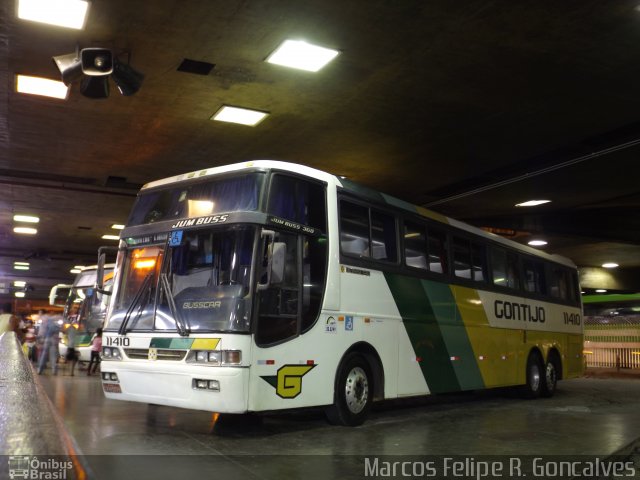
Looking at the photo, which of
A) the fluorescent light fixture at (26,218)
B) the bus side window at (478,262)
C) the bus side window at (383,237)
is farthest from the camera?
the fluorescent light fixture at (26,218)

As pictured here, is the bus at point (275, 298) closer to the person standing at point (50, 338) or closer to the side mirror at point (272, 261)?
the side mirror at point (272, 261)

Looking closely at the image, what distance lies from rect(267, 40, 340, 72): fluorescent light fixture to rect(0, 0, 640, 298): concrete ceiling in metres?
0.16

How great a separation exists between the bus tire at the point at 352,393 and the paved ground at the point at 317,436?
0.19m

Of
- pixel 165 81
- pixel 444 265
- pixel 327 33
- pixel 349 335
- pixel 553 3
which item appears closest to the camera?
pixel 553 3

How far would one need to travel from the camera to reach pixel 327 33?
7.77 metres

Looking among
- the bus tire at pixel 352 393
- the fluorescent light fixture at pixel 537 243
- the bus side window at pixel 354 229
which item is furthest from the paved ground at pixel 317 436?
the fluorescent light fixture at pixel 537 243

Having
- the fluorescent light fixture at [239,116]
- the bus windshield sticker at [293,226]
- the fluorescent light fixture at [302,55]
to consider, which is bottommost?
the bus windshield sticker at [293,226]

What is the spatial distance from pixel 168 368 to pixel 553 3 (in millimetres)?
6247

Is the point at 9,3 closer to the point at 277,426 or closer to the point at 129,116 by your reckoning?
the point at 129,116

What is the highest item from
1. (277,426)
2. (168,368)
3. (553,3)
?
(553,3)

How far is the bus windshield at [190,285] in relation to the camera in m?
6.99

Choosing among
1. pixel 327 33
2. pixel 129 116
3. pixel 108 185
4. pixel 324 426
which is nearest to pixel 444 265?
pixel 324 426

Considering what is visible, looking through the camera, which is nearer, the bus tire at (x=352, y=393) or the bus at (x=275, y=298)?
the bus at (x=275, y=298)

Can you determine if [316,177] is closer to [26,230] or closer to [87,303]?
[87,303]
